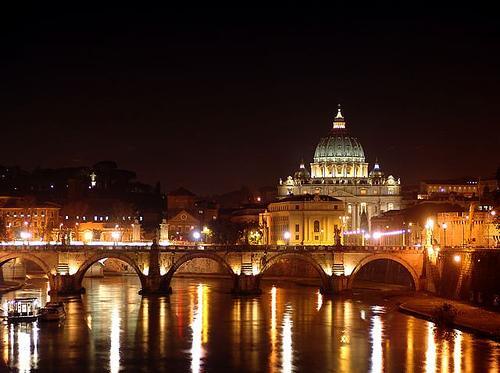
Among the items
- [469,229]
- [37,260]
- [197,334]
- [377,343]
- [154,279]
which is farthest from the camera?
[469,229]

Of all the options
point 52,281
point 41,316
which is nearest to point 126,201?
point 52,281

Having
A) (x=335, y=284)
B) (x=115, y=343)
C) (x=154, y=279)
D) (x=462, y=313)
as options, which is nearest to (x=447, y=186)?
(x=335, y=284)

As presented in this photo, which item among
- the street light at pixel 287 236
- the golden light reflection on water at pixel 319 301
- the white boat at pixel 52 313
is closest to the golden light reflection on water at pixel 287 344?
the golden light reflection on water at pixel 319 301

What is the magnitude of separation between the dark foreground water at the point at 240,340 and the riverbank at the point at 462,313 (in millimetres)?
958

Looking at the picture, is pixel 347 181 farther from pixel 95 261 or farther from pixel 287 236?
pixel 95 261

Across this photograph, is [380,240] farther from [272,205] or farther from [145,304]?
[145,304]

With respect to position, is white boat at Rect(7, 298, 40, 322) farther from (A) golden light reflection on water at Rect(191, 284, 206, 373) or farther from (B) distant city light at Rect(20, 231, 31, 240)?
(B) distant city light at Rect(20, 231, 31, 240)

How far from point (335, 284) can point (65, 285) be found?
21072 millimetres

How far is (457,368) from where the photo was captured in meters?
54.6

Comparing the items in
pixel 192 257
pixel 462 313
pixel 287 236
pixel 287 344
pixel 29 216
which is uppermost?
pixel 29 216

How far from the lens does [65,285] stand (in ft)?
292

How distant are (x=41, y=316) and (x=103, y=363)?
15719mm

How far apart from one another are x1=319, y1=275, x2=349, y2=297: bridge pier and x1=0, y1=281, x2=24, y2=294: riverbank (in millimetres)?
25991

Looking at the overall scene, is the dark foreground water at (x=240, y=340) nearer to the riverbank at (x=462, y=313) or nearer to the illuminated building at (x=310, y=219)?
the riverbank at (x=462, y=313)
